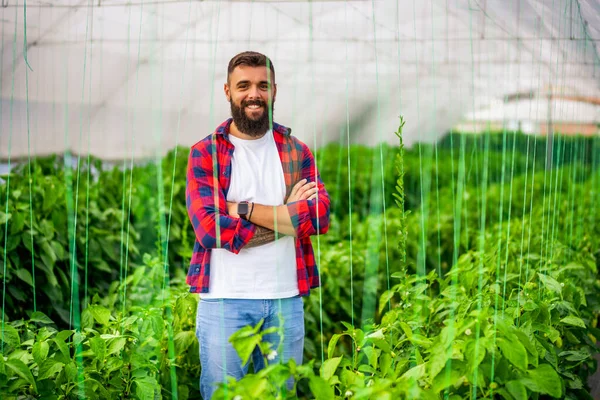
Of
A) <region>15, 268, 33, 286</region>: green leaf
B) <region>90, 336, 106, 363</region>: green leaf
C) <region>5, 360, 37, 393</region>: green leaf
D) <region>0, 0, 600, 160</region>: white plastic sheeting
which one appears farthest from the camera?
<region>0, 0, 600, 160</region>: white plastic sheeting

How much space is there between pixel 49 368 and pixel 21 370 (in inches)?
3.3

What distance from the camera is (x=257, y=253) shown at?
197 cm

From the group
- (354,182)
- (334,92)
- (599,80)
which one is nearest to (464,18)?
(599,80)

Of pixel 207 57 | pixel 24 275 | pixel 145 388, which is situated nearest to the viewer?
pixel 145 388

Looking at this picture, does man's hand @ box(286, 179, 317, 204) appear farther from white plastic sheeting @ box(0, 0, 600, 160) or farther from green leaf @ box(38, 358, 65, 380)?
white plastic sheeting @ box(0, 0, 600, 160)

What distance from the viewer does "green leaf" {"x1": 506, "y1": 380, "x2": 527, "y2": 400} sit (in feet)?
4.65

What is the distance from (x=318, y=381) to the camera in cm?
134

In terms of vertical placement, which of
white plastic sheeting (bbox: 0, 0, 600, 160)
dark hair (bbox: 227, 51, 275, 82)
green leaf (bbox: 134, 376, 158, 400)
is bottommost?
green leaf (bbox: 134, 376, 158, 400)

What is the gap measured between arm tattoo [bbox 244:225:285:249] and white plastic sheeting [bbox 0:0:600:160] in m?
2.83

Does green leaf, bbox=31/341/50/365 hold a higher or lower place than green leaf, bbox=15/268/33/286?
lower

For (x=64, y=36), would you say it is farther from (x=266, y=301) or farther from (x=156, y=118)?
(x=266, y=301)

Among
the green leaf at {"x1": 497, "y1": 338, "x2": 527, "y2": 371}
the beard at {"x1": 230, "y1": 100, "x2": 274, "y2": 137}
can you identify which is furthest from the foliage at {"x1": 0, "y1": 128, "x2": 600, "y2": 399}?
the beard at {"x1": 230, "y1": 100, "x2": 274, "y2": 137}

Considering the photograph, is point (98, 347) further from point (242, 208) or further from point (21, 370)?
point (242, 208)

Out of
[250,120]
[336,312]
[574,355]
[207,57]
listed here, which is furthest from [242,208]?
[207,57]
